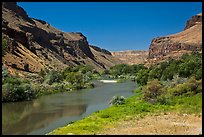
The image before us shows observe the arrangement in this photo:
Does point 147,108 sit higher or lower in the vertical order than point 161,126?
higher

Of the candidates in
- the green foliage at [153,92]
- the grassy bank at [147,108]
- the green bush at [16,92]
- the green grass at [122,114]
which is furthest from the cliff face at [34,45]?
the green grass at [122,114]

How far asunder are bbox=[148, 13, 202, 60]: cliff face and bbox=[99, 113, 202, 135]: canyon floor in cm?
11233

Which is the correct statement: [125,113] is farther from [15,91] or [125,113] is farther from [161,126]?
[15,91]

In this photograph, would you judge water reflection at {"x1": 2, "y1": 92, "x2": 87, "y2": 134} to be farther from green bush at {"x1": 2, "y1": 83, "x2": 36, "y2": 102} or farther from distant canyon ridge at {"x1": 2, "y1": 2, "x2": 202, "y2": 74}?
distant canyon ridge at {"x1": 2, "y1": 2, "x2": 202, "y2": 74}

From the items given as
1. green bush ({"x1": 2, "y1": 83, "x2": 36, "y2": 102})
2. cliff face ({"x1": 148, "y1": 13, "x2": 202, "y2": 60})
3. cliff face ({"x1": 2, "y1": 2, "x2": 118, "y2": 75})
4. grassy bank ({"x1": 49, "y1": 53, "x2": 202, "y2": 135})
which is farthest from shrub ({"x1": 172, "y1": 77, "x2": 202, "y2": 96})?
cliff face ({"x1": 148, "y1": 13, "x2": 202, "y2": 60})

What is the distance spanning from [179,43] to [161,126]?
131755mm

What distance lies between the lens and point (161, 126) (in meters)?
21.3

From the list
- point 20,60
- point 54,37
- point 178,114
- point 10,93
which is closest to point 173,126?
point 178,114

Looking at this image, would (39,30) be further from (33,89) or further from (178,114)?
(178,114)

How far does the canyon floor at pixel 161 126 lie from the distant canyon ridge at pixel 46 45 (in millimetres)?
47725

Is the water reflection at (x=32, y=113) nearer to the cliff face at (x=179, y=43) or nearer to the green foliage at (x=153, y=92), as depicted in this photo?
the green foliage at (x=153, y=92)

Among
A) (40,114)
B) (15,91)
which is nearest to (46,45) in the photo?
(15,91)

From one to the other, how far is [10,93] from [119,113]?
52.2 feet

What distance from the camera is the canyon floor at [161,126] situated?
1954cm
